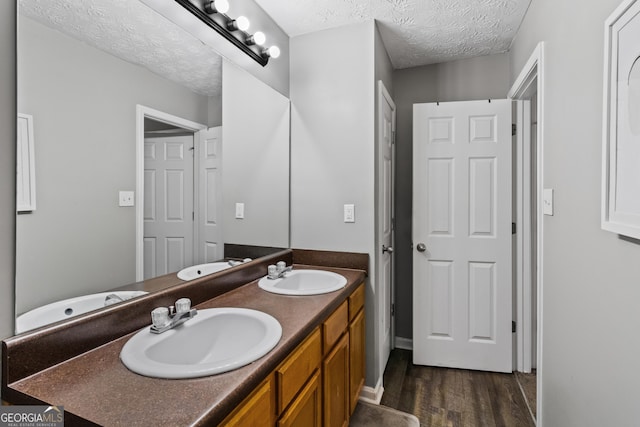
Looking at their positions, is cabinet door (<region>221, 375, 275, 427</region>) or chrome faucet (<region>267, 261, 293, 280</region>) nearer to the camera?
cabinet door (<region>221, 375, 275, 427</region>)

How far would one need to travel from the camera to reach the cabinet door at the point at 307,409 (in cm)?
108

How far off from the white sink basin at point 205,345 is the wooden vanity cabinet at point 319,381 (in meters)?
0.10

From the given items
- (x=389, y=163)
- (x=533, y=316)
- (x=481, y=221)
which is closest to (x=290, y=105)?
(x=389, y=163)

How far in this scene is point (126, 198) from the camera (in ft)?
3.82

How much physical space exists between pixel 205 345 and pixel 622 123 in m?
1.48

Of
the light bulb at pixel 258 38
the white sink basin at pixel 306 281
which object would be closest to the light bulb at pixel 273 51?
the light bulb at pixel 258 38

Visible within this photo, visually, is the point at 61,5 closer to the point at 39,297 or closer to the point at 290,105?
the point at 39,297

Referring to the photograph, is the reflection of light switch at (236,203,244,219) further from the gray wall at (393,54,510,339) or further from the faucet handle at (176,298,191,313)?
the gray wall at (393,54,510,339)

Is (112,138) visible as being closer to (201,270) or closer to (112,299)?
(112,299)

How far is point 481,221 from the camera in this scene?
239 cm

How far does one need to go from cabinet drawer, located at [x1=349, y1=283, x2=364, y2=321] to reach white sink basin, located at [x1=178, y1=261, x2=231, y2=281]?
2.26ft

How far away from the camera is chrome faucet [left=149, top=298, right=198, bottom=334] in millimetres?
1068

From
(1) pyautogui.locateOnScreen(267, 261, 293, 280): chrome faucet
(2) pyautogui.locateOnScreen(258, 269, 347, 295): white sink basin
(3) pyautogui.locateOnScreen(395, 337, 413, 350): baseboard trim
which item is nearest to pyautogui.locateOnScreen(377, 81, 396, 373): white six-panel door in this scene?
(3) pyautogui.locateOnScreen(395, 337, 413, 350): baseboard trim

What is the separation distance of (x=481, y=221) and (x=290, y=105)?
1.62m
